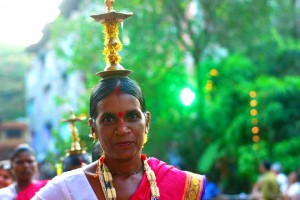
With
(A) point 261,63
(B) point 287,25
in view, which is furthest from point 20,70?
(A) point 261,63

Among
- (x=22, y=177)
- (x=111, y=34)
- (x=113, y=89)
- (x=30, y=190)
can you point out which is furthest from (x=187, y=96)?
(x=113, y=89)

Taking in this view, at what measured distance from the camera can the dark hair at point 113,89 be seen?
407 centimetres

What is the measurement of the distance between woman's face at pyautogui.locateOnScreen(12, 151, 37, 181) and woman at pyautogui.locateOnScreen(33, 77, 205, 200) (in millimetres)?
4234

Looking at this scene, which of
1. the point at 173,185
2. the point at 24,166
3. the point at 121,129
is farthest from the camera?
the point at 24,166

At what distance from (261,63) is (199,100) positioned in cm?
260

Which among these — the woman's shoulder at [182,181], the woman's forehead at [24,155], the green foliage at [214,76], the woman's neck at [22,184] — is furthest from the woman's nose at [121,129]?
the green foliage at [214,76]

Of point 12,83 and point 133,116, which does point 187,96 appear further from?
point 12,83

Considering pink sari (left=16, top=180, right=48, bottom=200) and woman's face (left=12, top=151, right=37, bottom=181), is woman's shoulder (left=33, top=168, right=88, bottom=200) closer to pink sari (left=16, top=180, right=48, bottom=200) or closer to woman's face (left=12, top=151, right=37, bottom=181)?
pink sari (left=16, top=180, right=48, bottom=200)

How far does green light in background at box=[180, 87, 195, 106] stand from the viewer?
81.9 feet

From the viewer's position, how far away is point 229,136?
2133 cm

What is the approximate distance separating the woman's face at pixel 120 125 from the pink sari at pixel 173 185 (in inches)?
8.3

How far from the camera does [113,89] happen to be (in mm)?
4059

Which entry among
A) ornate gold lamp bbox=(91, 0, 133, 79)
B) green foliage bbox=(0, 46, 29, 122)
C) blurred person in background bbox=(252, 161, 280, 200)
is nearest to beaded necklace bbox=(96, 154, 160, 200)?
ornate gold lamp bbox=(91, 0, 133, 79)

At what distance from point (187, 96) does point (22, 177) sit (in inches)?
669
